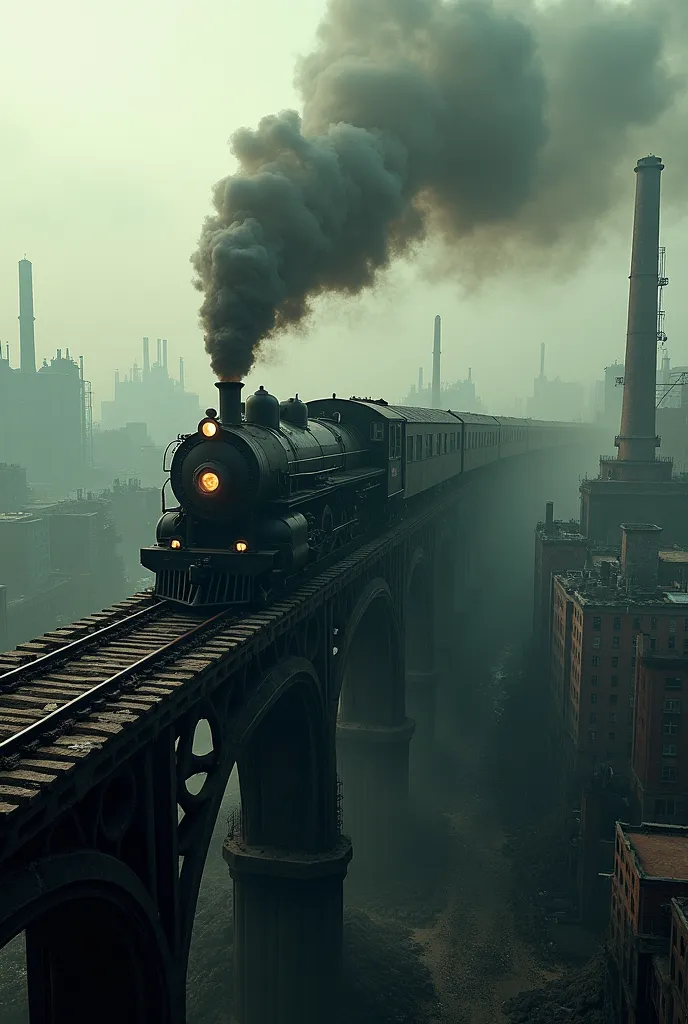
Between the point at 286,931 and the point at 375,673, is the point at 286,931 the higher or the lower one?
the lower one

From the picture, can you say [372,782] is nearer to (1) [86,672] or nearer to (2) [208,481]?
(2) [208,481]

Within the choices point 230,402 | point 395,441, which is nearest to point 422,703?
point 395,441

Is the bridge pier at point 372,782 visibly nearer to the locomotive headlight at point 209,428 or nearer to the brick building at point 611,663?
the brick building at point 611,663

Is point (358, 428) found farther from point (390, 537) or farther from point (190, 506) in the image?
point (190, 506)

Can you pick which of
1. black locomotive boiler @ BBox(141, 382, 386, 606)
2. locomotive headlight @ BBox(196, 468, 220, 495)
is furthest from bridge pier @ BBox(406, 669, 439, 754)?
locomotive headlight @ BBox(196, 468, 220, 495)

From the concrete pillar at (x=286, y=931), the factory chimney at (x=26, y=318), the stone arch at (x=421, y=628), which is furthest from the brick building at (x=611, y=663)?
the factory chimney at (x=26, y=318)

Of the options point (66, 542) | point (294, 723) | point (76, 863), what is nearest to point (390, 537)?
point (294, 723)

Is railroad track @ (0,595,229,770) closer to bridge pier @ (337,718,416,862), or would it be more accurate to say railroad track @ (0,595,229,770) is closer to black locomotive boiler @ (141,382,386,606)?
black locomotive boiler @ (141,382,386,606)

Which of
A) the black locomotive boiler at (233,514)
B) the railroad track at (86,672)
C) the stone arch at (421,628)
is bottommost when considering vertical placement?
the stone arch at (421,628)
